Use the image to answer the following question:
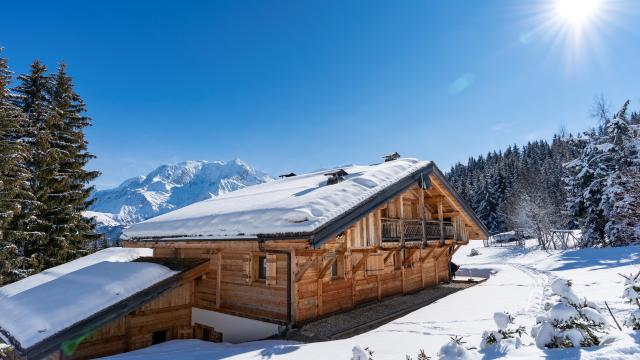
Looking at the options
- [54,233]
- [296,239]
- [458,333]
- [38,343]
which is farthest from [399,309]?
[54,233]

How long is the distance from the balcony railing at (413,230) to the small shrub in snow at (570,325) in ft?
28.0

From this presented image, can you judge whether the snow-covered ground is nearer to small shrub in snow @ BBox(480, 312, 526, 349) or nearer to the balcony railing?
small shrub in snow @ BBox(480, 312, 526, 349)

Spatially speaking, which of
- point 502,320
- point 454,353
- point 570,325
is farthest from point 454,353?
point 570,325

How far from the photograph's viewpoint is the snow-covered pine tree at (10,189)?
52.9 feet

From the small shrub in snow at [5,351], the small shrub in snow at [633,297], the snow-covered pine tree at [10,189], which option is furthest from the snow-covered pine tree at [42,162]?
the small shrub in snow at [633,297]

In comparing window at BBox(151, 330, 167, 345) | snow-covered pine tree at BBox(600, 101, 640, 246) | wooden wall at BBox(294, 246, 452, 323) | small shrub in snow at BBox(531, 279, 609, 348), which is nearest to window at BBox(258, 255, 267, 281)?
wooden wall at BBox(294, 246, 452, 323)

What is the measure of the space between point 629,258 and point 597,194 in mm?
14408

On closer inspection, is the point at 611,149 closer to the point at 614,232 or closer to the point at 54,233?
the point at 614,232

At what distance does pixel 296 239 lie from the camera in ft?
33.2

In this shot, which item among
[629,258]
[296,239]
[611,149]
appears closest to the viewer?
[296,239]

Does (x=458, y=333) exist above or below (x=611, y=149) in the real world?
below

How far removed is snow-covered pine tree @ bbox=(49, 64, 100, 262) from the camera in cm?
2078

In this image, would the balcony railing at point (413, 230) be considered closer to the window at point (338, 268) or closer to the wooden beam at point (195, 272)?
the window at point (338, 268)

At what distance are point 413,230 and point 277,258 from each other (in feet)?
22.2
